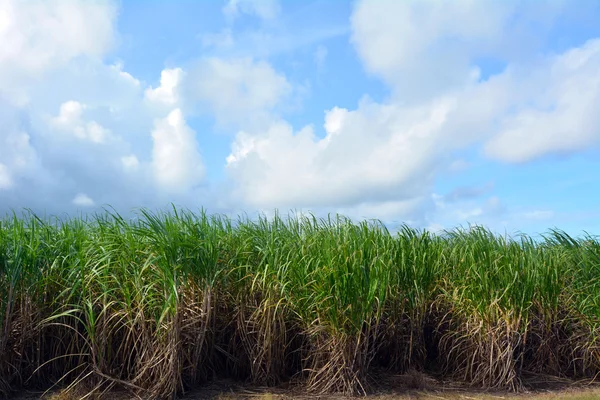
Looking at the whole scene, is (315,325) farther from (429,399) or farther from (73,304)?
(73,304)

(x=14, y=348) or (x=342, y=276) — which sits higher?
(x=342, y=276)

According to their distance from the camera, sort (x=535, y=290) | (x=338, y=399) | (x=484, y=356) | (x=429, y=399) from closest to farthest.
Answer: (x=338, y=399) < (x=429, y=399) < (x=484, y=356) < (x=535, y=290)

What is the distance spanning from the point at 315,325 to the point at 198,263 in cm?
132

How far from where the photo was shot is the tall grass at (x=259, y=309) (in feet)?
16.6

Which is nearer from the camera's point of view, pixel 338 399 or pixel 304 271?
pixel 338 399

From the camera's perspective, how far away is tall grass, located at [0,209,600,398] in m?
Answer: 5.07

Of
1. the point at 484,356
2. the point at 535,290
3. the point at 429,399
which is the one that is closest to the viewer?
the point at 429,399

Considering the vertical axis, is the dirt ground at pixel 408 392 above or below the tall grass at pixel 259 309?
below

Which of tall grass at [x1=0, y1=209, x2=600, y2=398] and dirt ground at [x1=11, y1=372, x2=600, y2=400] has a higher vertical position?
tall grass at [x1=0, y1=209, x2=600, y2=398]

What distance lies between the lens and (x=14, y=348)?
208 inches

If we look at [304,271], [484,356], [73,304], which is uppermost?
[304,271]

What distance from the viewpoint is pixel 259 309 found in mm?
5305

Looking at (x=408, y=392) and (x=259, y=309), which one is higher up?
(x=259, y=309)

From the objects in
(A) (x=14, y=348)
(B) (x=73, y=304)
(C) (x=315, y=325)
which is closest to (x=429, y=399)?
(C) (x=315, y=325)
